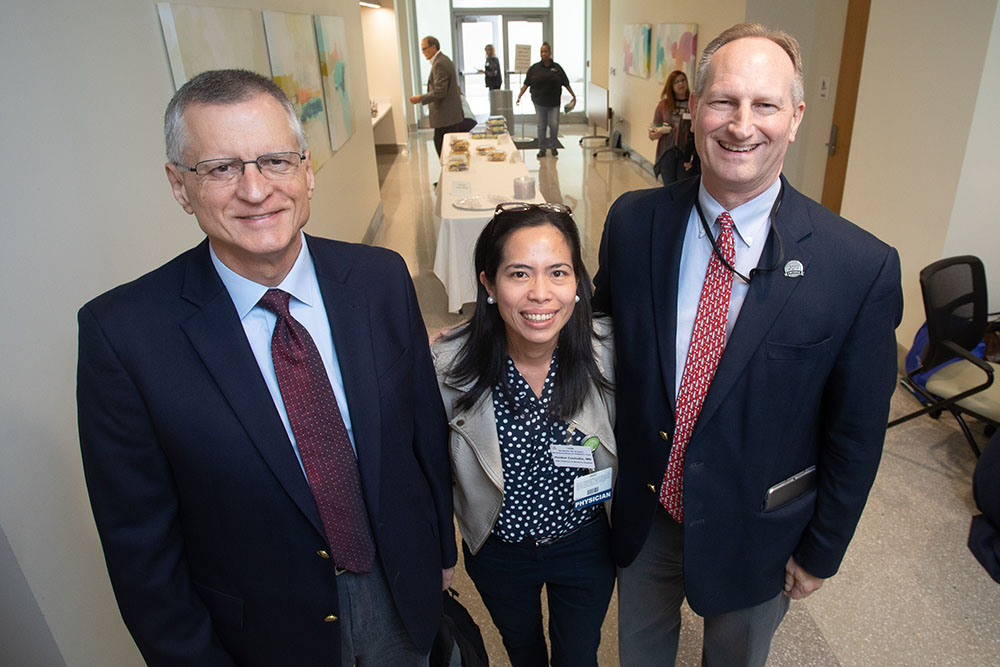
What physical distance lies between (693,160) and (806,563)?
5.08m

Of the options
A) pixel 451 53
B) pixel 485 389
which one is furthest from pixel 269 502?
pixel 451 53

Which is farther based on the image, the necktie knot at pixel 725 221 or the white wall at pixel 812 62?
the white wall at pixel 812 62

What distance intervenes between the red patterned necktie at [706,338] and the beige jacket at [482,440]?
0.71ft

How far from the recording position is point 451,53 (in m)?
16.1

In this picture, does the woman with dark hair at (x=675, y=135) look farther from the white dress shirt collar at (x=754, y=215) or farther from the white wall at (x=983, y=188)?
the white dress shirt collar at (x=754, y=215)

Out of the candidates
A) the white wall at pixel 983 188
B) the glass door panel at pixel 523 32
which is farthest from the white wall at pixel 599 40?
the white wall at pixel 983 188

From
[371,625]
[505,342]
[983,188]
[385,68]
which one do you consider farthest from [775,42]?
[385,68]

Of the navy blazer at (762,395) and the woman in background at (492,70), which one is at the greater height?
the woman in background at (492,70)

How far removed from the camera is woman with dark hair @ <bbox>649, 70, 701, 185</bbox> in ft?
20.4

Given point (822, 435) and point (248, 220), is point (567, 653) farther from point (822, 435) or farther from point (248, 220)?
point (248, 220)

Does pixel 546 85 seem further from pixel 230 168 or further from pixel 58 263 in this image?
pixel 230 168

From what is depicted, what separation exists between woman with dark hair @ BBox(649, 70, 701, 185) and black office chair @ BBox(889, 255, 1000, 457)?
9.68 feet

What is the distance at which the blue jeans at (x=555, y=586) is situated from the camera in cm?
171

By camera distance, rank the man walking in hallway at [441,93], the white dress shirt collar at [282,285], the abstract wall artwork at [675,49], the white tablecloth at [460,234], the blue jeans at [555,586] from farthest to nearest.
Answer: the man walking in hallway at [441,93] → the abstract wall artwork at [675,49] → the white tablecloth at [460,234] → the blue jeans at [555,586] → the white dress shirt collar at [282,285]
